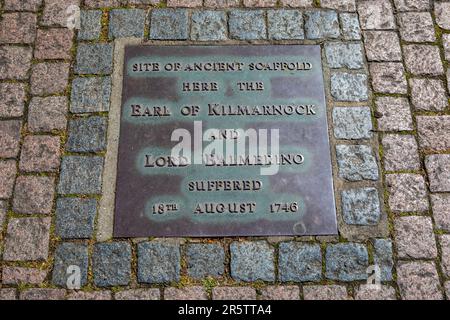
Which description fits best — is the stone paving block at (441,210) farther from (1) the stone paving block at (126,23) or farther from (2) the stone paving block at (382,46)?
(1) the stone paving block at (126,23)

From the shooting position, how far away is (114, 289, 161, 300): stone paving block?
2.81 meters

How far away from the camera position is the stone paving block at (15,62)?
339cm

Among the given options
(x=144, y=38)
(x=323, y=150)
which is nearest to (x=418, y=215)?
(x=323, y=150)

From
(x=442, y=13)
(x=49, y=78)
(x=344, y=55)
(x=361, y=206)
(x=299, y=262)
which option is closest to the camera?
(x=299, y=262)

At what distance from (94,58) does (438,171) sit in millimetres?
2594

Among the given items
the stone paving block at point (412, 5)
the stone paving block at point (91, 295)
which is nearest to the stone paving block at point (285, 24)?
the stone paving block at point (412, 5)

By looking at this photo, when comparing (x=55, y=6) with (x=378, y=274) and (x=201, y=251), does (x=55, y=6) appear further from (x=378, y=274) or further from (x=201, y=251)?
(x=378, y=274)

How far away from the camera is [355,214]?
3.02 metres

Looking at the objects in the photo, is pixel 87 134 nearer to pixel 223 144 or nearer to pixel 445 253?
pixel 223 144

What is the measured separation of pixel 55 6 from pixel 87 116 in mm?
1057

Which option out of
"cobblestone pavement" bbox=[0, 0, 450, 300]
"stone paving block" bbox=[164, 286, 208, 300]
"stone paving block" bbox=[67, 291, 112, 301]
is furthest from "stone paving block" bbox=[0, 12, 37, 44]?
"stone paving block" bbox=[164, 286, 208, 300]

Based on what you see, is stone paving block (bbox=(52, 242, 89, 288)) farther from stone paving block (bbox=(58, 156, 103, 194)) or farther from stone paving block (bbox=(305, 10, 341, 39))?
stone paving block (bbox=(305, 10, 341, 39))

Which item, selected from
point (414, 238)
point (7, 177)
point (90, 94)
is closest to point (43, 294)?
point (7, 177)

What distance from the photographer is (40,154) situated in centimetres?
315
